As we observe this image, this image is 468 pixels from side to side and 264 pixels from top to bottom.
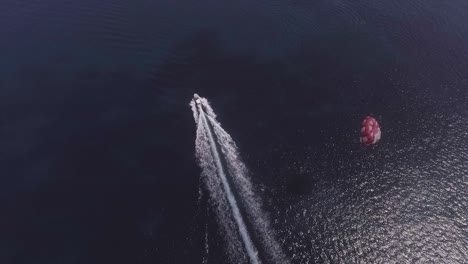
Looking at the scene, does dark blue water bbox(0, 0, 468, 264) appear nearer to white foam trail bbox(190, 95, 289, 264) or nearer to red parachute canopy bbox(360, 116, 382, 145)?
red parachute canopy bbox(360, 116, 382, 145)

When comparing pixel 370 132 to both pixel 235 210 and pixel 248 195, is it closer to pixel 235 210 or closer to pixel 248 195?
pixel 248 195

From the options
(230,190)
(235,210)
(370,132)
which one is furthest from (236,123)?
(370,132)

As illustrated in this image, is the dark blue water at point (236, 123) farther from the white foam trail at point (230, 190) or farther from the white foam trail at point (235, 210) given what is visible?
the white foam trail at point (235, 210)

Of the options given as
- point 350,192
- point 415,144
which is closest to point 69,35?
point 350,192

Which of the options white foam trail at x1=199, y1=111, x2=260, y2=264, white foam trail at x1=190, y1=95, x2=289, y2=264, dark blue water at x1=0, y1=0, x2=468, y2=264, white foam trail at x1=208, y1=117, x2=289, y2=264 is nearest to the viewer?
white foam trail at x1=199, y1=111, x2=260, y2=264

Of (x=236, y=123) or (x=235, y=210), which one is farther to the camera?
(x=236, y=123)

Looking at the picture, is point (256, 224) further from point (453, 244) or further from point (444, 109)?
point (444, 109)

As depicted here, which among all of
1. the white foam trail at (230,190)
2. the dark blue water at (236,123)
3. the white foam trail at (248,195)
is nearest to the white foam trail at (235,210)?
the white foam trail at (230,190)

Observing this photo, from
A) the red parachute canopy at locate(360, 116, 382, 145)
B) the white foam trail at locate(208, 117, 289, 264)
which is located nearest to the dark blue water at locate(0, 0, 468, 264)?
the red parachute canopy at locate(360, 116, 382, 145)
